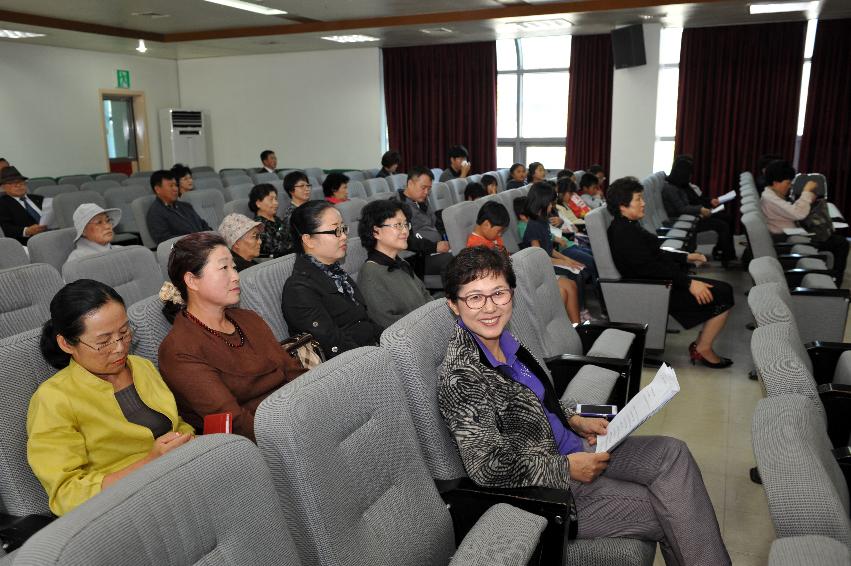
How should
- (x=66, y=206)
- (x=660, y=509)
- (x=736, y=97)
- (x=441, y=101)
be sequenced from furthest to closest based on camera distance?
(x=441, y=101) < (x=736, y=97) < (x=66, y=206) < (x=660, y=509)

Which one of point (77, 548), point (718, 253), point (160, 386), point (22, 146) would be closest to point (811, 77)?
point (718, 253)

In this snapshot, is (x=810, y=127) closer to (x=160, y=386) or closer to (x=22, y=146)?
(x=160, y=386)

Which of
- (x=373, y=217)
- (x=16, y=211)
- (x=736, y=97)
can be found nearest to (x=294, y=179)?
(x=373, y=217)

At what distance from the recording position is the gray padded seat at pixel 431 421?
5.79ft

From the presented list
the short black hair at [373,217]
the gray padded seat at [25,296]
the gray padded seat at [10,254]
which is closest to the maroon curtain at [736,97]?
the short black hair at [373,217]

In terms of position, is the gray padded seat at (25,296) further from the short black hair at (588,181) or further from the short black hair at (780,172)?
the short black hair at (588,181)

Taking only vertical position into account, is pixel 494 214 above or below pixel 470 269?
below

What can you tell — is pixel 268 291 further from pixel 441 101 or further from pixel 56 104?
pixel 56 104

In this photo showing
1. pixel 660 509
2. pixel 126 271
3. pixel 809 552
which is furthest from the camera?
pixel 126 271

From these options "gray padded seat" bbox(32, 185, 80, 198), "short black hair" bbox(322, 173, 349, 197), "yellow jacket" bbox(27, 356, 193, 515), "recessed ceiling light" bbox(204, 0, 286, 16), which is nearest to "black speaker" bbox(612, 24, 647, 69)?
"recessed ceiling light" bbox(204, 0, 286, 16)

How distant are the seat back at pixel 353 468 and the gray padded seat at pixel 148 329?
0.91m

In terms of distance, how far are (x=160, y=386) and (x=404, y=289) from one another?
1.53m

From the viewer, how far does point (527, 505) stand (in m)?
1.68

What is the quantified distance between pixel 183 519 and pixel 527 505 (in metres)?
0.91
